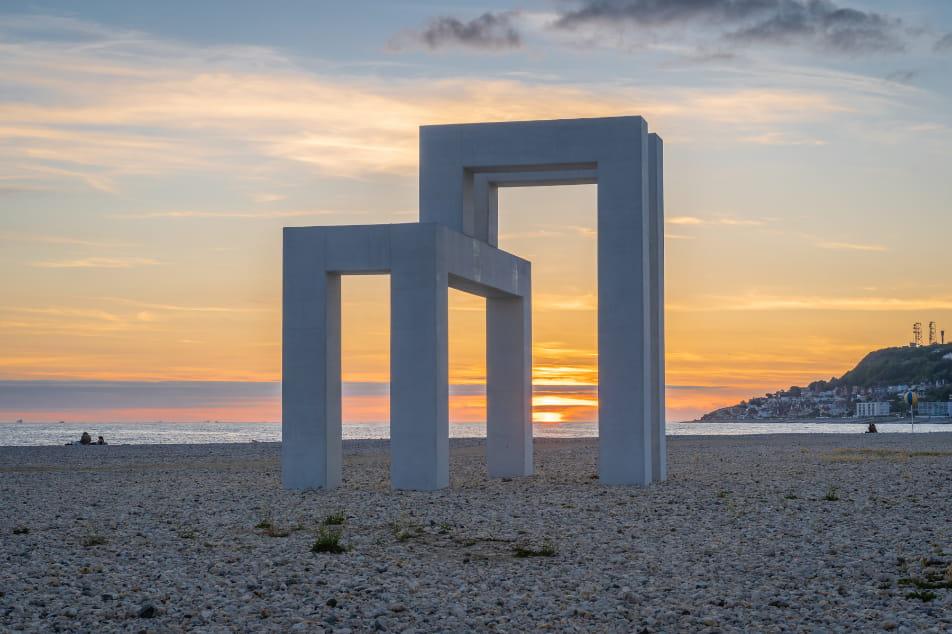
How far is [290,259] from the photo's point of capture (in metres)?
17.6

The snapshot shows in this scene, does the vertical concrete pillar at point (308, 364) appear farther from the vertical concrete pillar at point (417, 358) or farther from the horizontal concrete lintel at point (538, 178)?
the horizontal concrete lintel at point (538, 178)

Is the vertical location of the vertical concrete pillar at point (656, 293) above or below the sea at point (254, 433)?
above

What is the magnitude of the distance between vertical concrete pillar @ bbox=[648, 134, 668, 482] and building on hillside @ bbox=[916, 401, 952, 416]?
9747cm

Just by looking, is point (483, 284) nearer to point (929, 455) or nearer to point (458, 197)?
point (458, 197)

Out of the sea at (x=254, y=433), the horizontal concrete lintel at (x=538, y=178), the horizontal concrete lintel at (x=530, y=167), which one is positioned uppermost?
the horizontal concrete lintel at (x=538, y=178)

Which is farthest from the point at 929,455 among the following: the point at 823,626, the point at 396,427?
the point at 823,626

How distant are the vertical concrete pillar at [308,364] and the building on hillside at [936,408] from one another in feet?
337

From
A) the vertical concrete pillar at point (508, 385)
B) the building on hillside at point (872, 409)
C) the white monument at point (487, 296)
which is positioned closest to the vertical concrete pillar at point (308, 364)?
the white monument at point (487, 296)

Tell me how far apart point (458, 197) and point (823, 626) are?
505 inches

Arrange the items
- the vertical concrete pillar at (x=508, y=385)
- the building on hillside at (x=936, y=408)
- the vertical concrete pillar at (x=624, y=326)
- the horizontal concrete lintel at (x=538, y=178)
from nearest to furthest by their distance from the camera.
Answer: the vertical concrete pillar at (x=624, y=326)
the horizontal concrete lintel at (x=538, y=178)
the vertical concrete pillar at (x=508, y=385)
the building on hillside at (x=936, y=408)

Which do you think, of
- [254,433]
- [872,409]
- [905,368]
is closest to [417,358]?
[254,433]

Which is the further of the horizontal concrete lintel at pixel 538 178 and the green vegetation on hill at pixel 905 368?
the green vegetation on hill at pixel 905 368

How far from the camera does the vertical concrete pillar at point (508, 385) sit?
67.7 ft

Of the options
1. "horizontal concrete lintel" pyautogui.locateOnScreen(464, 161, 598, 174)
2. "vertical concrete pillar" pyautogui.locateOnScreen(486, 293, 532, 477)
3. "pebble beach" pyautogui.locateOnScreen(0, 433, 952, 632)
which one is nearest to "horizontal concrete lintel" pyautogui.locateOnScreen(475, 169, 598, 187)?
"horizontal concrete lintel" pyautogui.locateOnScreen(464, 161, 598, 174)
